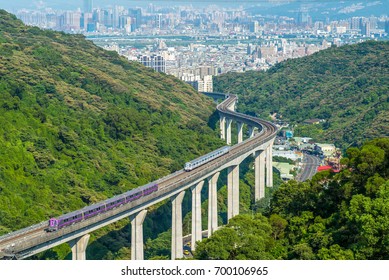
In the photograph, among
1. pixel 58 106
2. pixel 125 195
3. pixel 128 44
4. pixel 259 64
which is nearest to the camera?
pixel 125 195

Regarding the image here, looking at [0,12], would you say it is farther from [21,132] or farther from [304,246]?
[304,246]

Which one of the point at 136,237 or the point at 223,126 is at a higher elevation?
the point at 136,237

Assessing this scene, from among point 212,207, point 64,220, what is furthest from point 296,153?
point 64,220

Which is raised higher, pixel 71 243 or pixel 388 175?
pixel 388 175

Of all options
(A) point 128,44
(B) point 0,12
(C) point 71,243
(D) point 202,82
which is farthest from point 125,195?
(A) point 128,44

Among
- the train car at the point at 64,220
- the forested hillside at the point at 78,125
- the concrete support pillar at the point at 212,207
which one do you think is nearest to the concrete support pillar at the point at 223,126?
the forested hillside at the point at 78,125

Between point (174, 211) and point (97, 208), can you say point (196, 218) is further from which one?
point (97, 208)
